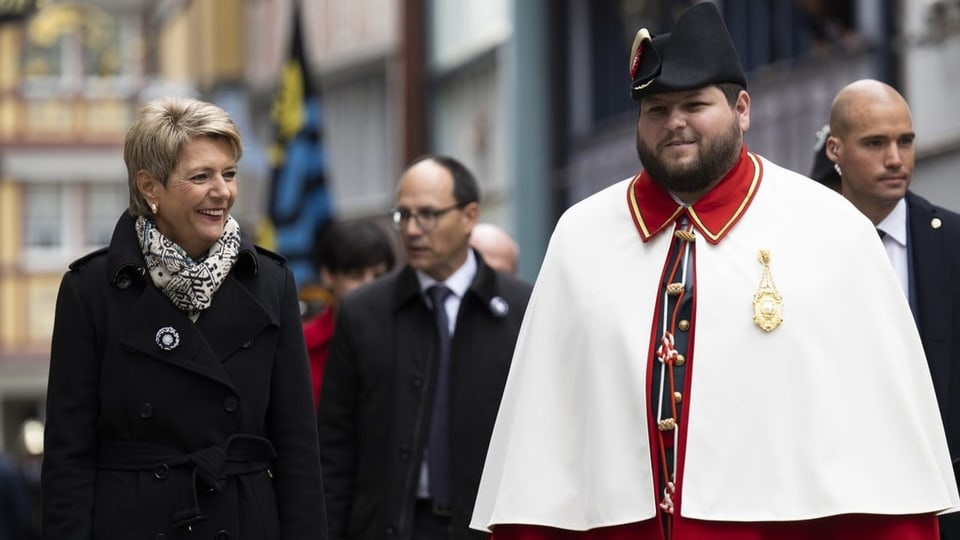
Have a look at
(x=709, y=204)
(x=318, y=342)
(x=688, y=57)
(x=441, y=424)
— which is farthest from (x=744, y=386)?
(x=318, y=342)

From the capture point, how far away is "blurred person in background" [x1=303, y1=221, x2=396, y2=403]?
877cm

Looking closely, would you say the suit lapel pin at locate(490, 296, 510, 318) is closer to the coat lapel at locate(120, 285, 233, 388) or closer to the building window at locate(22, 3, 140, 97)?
the coat lapel at locate(120, 285, 233, 388)

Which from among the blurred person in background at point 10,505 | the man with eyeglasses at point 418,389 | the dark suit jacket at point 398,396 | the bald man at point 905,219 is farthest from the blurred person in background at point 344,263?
the blurred person in background at point 10,505

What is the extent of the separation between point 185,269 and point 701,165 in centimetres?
140

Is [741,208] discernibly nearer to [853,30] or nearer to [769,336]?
[769,336]

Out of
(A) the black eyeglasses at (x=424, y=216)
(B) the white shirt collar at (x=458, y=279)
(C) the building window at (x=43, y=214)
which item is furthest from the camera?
(C) the building window at (x=43, y=214)

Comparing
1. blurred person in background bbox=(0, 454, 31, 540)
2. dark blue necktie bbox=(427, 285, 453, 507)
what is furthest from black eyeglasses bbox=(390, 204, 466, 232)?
blurred person in background bbox=(0, 454, 31, 540)

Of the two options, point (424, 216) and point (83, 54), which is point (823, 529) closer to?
point (424, 216)

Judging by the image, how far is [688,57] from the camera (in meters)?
5.31

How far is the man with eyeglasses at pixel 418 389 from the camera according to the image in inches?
283

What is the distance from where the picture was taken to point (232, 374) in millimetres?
5609

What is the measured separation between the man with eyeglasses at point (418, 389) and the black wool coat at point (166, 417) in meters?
1.50

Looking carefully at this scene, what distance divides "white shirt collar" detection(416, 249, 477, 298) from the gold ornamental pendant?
8.17 ft

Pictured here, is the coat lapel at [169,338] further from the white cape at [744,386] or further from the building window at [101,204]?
the building window at [101,204]
